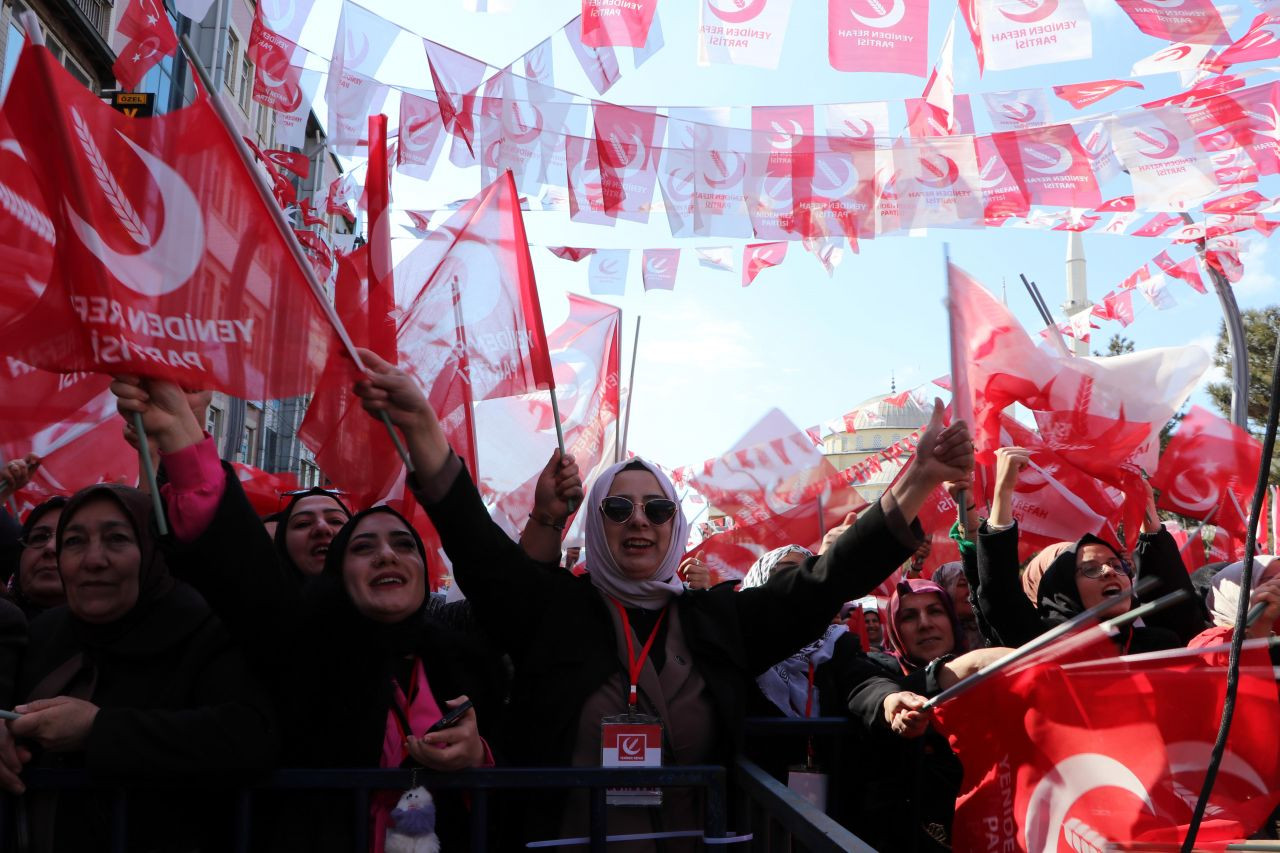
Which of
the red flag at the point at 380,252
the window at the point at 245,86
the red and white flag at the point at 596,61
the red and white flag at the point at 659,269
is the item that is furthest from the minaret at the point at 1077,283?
the window at the point at 245,86

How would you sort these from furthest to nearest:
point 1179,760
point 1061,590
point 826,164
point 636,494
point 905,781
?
1. point 826,164
2. point 1061,590
3. point 905,781
4. point 636,494
5. point 1179,760

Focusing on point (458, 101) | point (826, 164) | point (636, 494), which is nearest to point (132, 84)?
point (458, 101)

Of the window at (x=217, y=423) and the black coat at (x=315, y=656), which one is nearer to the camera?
the black coat at (x=315, y=656)

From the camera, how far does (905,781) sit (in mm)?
3438

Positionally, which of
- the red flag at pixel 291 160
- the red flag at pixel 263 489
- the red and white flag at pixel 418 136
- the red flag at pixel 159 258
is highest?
the red flag at pixel 291 160

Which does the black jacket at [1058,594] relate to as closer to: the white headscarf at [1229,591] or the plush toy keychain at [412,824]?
the white headscarf at [1229,591]

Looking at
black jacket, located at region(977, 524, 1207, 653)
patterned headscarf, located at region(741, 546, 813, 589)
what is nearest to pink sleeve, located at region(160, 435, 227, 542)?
black jacket, located at region(977, 524, 1207, 653)

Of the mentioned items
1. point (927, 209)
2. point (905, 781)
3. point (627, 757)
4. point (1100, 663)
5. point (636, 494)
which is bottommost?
point (905, 781)

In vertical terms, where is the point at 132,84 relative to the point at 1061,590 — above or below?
above

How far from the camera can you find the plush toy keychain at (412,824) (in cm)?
248

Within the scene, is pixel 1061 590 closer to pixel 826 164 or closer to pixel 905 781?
pixel 905 781

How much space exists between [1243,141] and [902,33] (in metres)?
2.32

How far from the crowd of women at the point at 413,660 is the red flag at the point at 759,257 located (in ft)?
18.6

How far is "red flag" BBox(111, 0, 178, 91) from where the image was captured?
21.5 ft
